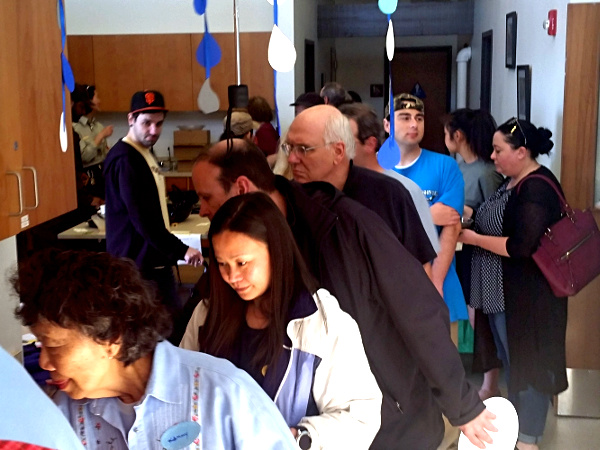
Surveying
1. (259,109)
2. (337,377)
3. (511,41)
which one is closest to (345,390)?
(337,377)

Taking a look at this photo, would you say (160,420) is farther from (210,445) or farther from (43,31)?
(43,31)

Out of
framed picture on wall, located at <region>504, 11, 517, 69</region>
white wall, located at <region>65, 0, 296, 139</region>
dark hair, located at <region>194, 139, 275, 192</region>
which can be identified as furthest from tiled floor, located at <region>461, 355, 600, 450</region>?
white wall, located at <region>65, 0, 296, 139</region>

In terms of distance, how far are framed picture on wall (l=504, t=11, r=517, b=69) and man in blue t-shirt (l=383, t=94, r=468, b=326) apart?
8.82 ft

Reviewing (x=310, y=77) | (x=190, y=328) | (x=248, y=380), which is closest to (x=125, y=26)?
(x=310, y=77)

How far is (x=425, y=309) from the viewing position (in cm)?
191

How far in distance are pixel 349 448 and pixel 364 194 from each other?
1.07 meters

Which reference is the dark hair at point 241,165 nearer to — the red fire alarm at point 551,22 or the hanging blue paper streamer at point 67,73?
the hanging blue paper streamer at point 67,73

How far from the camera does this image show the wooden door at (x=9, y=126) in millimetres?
2088

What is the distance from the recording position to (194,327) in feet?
5.89

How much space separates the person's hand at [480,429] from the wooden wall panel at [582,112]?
2.24 metres

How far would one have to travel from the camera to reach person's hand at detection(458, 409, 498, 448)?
75.9 inches

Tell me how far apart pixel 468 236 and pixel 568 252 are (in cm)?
48

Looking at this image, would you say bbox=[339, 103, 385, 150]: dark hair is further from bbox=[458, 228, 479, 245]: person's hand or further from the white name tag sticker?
the white name tag sticker

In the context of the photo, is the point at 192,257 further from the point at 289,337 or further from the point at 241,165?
the point at 289,337
